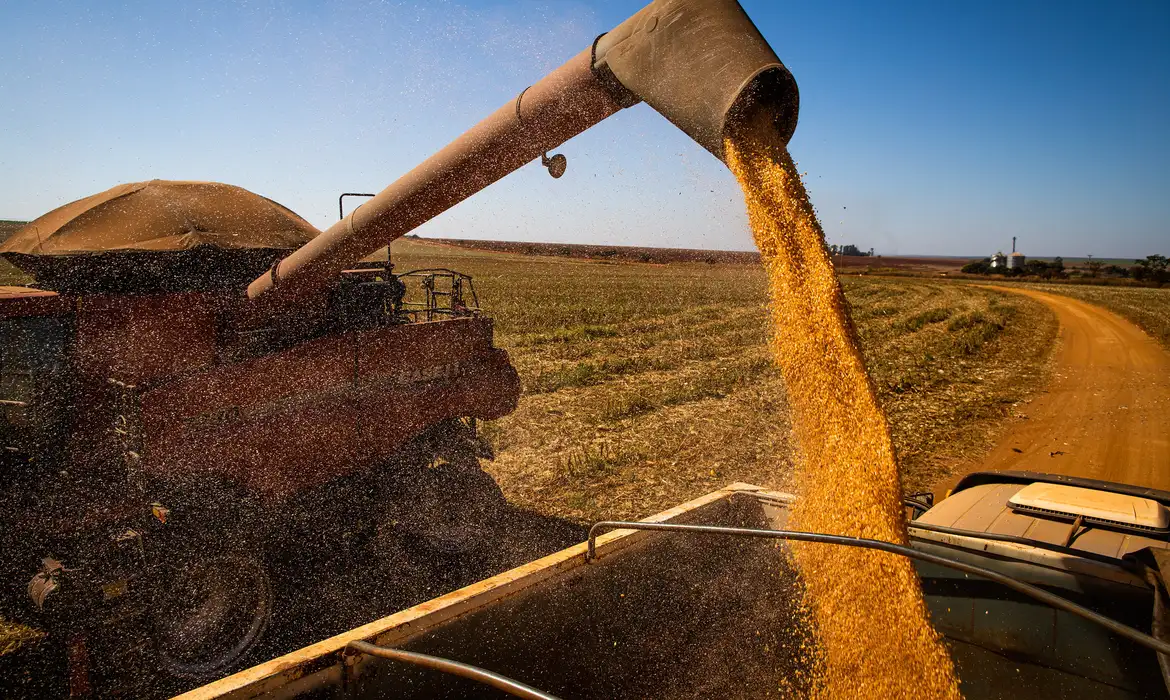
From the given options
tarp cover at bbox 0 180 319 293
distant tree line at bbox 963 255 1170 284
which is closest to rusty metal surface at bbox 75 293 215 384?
tarp cover at bbox 0 180 319 293

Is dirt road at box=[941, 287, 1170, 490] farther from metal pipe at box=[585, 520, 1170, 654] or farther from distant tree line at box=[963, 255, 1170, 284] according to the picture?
distant tree line at box=[963, 255, 1170, 284]

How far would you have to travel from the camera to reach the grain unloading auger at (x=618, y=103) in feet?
7.64

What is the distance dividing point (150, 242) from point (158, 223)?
0.19 metres

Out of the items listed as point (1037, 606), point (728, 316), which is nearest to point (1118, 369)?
point (728, 316)

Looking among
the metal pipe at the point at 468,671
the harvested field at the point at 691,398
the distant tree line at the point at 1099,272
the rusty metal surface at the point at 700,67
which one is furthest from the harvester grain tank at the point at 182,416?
the distant tree line at the point at 1099,272

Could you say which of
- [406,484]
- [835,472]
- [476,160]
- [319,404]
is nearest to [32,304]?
[319,404]

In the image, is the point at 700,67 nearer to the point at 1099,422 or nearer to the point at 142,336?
the point at 142,336

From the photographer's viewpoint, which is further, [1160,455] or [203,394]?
[1160,455]

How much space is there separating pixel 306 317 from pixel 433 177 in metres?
1.96

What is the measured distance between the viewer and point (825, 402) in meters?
2.78

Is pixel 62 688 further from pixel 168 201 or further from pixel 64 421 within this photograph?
pixel 168 201

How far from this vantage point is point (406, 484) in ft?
17.5

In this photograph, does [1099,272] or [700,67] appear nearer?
[700,67]

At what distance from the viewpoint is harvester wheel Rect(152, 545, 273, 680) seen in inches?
140
